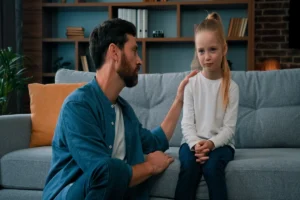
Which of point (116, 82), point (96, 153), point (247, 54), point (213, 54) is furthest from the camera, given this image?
point (247, 54)

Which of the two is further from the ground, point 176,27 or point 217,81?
point 176,27

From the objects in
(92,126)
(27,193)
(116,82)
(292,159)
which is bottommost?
(27,193)

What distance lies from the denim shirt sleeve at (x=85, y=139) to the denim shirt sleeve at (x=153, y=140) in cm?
36

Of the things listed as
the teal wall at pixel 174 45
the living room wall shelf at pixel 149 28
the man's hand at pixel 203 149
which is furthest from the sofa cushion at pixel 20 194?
the teal wall at pixel 174 45

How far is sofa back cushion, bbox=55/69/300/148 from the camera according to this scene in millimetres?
2477

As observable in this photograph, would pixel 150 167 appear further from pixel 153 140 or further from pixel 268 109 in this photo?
pixel 268 109

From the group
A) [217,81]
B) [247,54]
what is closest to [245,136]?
[217,81]

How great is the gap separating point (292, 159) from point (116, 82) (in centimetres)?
83

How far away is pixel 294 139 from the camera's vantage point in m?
2.46

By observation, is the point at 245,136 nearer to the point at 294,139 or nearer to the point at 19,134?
the point at 294,139

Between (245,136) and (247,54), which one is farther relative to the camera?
(247,54)

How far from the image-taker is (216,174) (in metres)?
1.89

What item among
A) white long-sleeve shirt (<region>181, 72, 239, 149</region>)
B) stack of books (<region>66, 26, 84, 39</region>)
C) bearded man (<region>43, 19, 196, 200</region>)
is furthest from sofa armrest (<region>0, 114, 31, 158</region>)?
stack of books (<region>66, 26, 84, 39</region>)

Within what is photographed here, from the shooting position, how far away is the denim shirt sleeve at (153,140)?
198 centimetres
